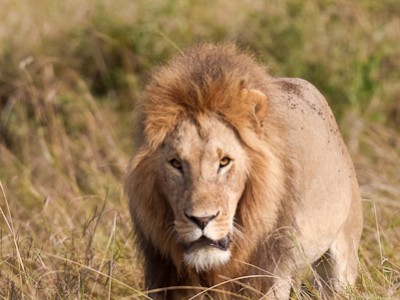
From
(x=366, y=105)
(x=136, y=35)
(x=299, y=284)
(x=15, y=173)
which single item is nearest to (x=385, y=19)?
(x=366, y=105)

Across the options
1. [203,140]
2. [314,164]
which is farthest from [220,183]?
[314,164]

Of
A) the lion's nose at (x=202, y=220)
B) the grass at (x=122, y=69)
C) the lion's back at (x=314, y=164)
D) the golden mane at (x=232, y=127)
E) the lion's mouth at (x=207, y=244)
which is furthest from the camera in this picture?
the grass at (x=122, y=69)

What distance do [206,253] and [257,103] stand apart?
Answer: 61 centimetres

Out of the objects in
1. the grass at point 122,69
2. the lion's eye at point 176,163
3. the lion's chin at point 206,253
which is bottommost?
the grass at point 122,69

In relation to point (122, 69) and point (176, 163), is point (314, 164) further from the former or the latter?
point (122, 69)

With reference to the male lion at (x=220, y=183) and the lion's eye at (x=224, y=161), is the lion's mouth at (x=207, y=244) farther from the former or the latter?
the lion's eye at (x=224, y=161)

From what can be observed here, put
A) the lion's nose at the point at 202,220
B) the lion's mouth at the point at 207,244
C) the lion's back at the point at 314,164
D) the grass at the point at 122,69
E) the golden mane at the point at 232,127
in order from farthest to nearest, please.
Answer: the grass at the point at 122,69
the lion's back at the point at 314,164
the golden mane at the point at 232,127
the lion's mouth at the point at 207,244
the lion's nose at the point at 202,220

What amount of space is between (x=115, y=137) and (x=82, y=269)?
3.94 meters

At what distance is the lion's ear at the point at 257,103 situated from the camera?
166 inches

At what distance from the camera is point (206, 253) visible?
4.08 meters

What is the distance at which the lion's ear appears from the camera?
13.8 ft

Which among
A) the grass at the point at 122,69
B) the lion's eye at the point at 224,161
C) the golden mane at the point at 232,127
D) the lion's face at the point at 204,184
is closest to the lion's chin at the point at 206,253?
the lion's face at the point at 204,184

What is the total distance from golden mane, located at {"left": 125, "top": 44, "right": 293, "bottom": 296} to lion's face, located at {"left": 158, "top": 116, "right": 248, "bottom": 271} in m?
0.05

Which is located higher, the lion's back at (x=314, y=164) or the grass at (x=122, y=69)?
the lion's back at (x=314, y=164)
